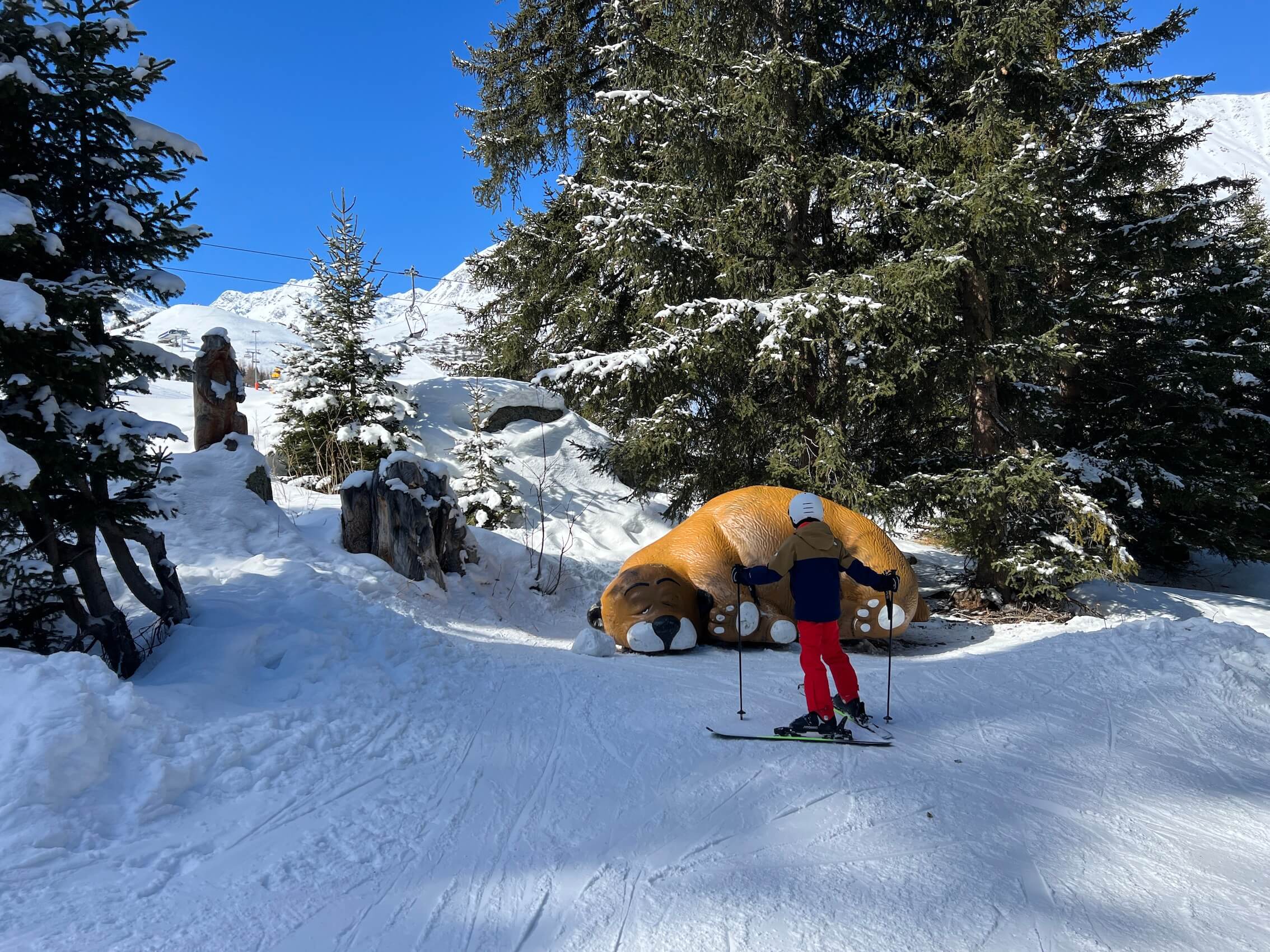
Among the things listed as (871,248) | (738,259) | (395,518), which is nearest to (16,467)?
(395,518)

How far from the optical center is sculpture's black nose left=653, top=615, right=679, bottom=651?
297 inches

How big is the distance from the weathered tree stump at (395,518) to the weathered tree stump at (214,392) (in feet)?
8.01

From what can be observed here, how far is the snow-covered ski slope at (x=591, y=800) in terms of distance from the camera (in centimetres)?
285

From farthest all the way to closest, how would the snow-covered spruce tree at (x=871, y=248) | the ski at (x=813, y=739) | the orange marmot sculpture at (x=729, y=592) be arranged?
the snow-covered spruce tree at (x=871, y=248)
the orange marmot sculpture at (x=729, y=592)
the ski at (x=813, y=739)

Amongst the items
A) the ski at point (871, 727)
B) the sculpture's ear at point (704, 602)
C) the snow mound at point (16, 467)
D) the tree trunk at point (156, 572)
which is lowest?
the ski at point (871, 727)

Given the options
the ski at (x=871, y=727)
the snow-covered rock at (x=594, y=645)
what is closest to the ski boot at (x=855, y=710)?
the ski at (x=871, y=727)

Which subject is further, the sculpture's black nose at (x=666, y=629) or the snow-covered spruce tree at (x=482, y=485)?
the snow-covered spruce tree at (x=482, y=485)

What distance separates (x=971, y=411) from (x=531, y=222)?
1030 centimetres

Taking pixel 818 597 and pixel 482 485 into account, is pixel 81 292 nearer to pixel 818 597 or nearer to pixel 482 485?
pixel 818 597

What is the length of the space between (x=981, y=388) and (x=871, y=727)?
22.3 feet

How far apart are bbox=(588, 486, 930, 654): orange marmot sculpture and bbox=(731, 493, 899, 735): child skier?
2453 millimetres

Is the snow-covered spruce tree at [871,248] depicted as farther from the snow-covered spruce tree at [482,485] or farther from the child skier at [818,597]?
the child skier at [818,597]

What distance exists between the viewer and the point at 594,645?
7.48 m

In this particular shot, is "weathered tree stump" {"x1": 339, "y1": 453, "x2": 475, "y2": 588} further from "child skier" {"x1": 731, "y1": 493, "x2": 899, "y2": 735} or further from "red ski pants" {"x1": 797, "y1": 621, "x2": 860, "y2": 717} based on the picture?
"red ski pants" {"x1": 797, "y1": 621, "x2": 860, "y2": 717}
